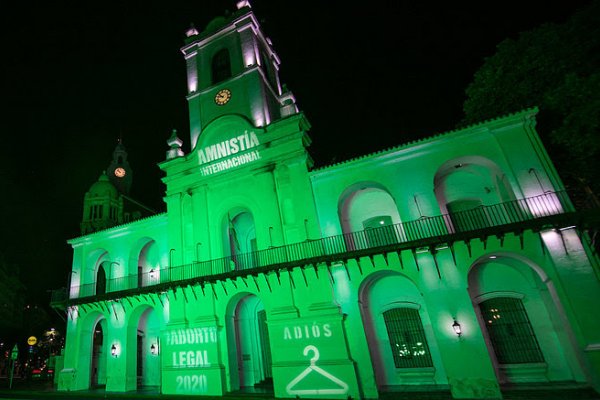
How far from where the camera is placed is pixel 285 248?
1485cm

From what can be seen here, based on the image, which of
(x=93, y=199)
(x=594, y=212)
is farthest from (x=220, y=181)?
(x=93, y=199)

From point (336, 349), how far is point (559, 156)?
491 inches

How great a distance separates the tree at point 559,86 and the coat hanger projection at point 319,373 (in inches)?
469

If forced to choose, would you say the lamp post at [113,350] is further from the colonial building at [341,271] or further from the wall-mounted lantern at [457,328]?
the wall-mounted lantern at [457,328]

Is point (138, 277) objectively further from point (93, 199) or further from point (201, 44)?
point (93, 199)

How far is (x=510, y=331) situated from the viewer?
13000 mm

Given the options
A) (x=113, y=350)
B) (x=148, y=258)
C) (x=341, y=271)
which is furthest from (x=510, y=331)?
(x=148, y=258)

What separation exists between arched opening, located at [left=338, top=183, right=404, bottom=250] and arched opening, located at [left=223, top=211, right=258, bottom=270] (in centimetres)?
516

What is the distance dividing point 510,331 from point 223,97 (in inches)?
741

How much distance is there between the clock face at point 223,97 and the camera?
19.8 m

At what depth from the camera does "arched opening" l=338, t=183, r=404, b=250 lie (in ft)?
49.8

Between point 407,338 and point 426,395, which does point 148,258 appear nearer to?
point 407,338

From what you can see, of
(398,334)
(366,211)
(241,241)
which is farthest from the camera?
(241,241)

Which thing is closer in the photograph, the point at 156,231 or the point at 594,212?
the point at 594,212
